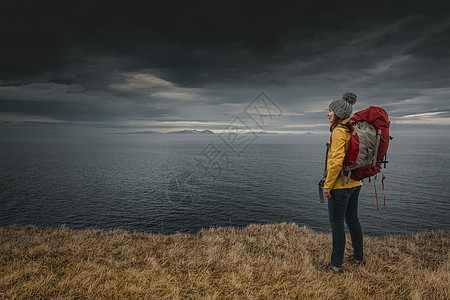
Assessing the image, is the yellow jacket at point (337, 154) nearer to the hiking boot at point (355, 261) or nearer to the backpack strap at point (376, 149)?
the backpack strap at point (376, 149)

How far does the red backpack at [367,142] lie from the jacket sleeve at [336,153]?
15 cm

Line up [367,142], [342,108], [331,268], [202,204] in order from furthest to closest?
[202,204]
[331,268]
[342,108]
[367,142]

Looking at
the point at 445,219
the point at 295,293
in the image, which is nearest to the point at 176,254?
the point at 295,293

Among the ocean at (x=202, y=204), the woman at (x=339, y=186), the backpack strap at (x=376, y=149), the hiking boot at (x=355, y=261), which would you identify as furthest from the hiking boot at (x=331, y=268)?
the ocean at (x=202, y=204)

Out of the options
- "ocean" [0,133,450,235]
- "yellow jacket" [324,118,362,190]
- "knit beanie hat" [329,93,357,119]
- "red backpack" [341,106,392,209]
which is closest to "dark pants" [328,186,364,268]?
"yellow jacket" [324,118,362,190]

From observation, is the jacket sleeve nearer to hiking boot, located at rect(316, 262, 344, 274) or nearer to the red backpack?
the red backpack

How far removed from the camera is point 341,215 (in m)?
4.96

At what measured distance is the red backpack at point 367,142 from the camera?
4.52 metres

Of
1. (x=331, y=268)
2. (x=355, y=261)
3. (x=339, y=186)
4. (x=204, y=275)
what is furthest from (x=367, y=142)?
(x=204, y=275)

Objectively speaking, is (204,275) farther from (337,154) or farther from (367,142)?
(367,142)

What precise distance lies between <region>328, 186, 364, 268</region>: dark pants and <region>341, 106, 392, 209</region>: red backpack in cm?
44

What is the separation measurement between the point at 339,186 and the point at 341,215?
2.23ft

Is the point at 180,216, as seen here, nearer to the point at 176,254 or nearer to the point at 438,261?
the point at 176,254

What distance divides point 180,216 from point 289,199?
15.7 meters
